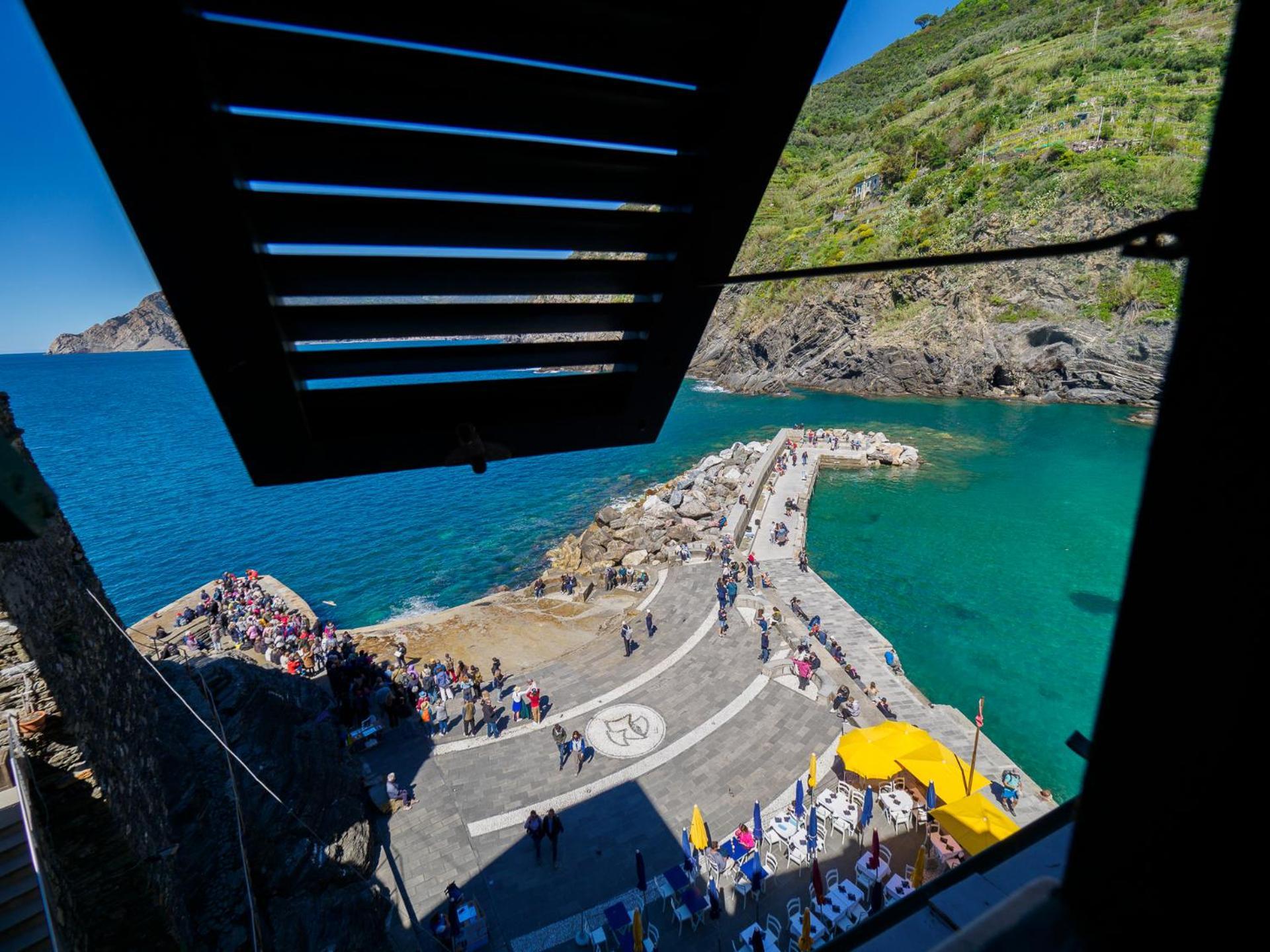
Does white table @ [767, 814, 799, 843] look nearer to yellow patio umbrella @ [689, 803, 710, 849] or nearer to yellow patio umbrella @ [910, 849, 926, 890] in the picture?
yellow patio umbrella @ [689, 803, 710, 849]

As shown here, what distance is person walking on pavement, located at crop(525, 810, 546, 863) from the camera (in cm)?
1044

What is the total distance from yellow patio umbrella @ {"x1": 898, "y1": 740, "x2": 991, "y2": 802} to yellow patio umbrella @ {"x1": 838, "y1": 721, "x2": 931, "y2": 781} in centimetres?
18

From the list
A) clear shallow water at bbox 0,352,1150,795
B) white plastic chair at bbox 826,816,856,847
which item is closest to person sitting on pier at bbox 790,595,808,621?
clear shallow water at bbox 0,352,1150,795

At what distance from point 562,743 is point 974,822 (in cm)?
829

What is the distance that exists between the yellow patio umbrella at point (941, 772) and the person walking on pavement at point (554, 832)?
681 centimetres

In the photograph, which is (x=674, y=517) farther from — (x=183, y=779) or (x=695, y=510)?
(x=183, y=779)

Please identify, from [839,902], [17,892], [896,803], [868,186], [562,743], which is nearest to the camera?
[17,892]

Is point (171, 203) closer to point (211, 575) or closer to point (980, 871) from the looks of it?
point (980, 871)

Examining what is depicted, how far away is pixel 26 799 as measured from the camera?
4.73 metres

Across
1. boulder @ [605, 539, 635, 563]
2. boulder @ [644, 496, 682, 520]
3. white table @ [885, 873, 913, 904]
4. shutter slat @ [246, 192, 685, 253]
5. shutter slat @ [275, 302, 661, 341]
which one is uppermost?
shutter slat @ [246, 192, 685, 253]

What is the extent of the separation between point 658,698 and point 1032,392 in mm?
58440

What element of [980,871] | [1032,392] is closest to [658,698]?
[980,871]

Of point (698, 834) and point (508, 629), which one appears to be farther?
point (508, 629)

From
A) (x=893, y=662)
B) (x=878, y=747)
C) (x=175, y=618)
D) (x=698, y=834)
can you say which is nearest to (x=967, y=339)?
(x=893, y=662)
